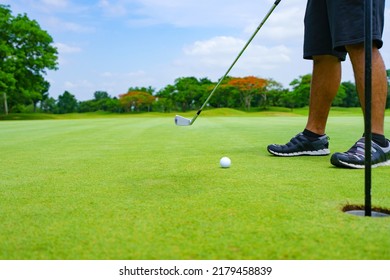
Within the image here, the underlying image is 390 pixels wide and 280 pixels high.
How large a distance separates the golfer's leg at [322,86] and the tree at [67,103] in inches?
3396

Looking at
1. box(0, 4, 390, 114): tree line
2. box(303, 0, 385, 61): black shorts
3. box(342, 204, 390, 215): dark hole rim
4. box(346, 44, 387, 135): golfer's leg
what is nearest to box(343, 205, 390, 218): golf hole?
box(342, 204, 390, 215): dark hole rim

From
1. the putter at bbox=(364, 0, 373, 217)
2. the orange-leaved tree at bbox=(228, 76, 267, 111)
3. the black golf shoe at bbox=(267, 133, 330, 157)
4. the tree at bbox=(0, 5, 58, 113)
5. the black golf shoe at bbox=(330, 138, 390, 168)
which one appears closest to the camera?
the putter at bbox=(364, 0, 373, 217)

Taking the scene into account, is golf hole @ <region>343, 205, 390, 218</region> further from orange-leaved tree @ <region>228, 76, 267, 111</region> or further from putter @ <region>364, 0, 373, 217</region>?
orange-leaved tree @ <region>228, 76, 267, 111</region>

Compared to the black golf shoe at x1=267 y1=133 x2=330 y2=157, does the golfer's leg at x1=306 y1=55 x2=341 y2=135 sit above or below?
above

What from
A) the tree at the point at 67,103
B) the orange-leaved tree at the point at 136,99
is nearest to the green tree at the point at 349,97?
the orange-leaved tree at the point at 136,99

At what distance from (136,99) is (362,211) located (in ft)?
242

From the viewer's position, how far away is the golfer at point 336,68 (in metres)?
3.35

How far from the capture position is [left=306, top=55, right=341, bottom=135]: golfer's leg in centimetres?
425

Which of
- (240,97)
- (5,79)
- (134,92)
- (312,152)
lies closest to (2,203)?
(312,152)

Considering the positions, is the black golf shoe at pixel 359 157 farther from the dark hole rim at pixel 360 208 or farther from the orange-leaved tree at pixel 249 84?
the orange-leaved tree at pixel 249 84

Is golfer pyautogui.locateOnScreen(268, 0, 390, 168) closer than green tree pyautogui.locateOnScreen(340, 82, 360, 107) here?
Yes

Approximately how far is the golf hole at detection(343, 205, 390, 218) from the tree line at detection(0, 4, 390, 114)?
3974cm

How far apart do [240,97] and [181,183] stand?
69.1 m

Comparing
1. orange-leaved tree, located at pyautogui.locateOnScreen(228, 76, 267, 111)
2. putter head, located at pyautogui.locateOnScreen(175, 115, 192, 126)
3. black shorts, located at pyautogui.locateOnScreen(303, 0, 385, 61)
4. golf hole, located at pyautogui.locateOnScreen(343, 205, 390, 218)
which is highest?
orange-leaved tree, located at pyautogui.locateOnScreen(228, 76, 267, 111)
